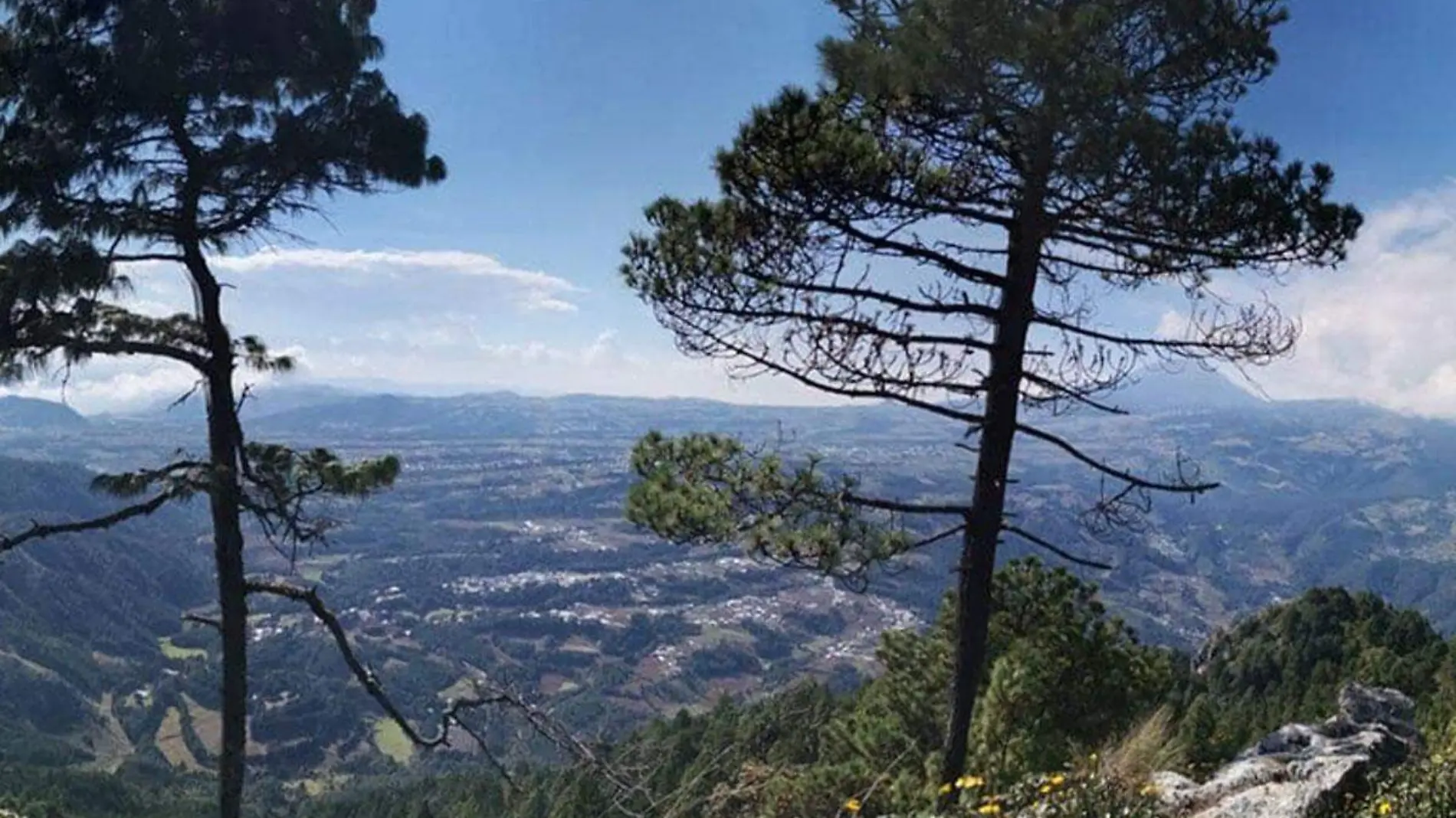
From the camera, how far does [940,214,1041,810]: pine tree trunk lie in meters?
9.41

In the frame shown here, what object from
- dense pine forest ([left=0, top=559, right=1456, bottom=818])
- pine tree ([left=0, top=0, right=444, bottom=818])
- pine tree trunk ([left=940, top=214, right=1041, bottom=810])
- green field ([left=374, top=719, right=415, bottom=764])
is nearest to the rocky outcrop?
dense pine forest ([left=0, top=559, right=1456, bottom=818])

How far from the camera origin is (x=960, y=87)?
27.8 feet

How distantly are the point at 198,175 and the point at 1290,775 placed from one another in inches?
390

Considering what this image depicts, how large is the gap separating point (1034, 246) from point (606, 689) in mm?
192167

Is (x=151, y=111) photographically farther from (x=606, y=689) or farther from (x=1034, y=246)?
(x=606, y=689)

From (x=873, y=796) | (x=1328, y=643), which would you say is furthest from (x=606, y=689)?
(x=873, y=796)

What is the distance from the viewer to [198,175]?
8.56 meters

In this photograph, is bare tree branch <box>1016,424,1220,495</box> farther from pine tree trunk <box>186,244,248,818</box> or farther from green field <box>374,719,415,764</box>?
green field <box>374,719,415,764</box>

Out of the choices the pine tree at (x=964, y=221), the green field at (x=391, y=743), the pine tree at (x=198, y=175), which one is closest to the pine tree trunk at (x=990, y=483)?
the pine tree at (x=964, y=221)

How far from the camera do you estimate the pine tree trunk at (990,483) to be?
30.9ft

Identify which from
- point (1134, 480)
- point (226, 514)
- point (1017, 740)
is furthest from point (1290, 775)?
point (226, 514)

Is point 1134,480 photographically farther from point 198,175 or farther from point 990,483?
point 198,175

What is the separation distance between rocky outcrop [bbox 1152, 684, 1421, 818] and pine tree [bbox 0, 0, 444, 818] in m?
7.10

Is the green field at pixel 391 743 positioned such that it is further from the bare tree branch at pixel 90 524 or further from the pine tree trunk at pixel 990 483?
the pine tree trunk at pixel 990 483
